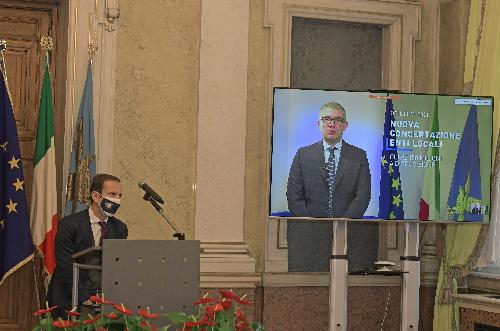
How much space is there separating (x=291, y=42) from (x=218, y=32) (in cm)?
69

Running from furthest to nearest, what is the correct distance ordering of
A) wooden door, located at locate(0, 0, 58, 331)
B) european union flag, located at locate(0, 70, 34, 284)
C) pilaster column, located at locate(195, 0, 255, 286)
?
pilaster column, located at locate(195, 0, 255, 286) → wooden door, located at locate(0, 0, 58, 331) → european union flag, located at locate(0, 70, 34, 284)

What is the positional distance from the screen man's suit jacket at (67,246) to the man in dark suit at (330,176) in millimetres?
1413

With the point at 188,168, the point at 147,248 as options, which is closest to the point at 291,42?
the point at 188,168

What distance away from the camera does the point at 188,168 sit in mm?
6477

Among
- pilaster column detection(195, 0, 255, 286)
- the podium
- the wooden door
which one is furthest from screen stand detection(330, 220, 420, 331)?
the podium

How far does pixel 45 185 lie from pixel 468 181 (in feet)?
10.1

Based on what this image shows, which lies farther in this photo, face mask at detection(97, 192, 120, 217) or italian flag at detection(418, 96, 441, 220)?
italian flag at detection(418, 96, 441, 220)

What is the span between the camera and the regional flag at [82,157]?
5918 mm

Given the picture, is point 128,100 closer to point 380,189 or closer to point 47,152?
point 47,152

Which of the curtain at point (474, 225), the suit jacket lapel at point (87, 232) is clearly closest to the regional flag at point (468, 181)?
the curtain at point (474, 225)

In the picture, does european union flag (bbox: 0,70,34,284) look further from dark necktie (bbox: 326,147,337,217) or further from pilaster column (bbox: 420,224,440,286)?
pilaster column (bbox: 420,224,440,286)

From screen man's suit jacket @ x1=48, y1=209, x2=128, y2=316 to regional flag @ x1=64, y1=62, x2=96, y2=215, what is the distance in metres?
0.84

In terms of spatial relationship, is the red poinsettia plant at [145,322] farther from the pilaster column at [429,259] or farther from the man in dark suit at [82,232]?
the pilaster column at [429,259]

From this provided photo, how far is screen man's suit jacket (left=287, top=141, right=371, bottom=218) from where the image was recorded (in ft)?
19.3
